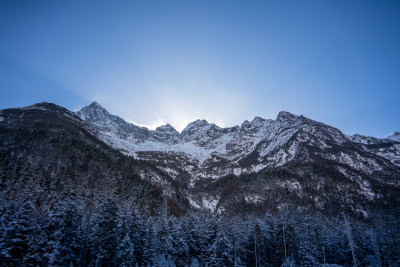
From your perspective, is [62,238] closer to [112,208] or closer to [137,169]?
[112,208]

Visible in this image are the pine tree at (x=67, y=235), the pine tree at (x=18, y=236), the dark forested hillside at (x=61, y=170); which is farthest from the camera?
the dark forested hillside at (x=61, y=170)

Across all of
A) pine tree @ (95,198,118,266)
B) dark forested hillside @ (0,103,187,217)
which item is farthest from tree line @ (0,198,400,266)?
dark forested hillside @ (0,103,187,217)

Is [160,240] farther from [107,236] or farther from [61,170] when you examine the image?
[61,170]

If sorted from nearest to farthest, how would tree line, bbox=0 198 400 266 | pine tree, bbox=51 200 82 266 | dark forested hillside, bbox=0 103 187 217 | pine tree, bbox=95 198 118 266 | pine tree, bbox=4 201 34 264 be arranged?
pine tree, bbox=4 201 34 264
pine tree, bbox=51 200 82 266
tree line, bbox=0 198 400 266
pine tree, bbox=95 198 118 266
dark forested hillside, bbox=0 103 187 217

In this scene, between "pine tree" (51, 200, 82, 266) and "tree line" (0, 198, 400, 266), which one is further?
"tree line" (0, 198, 400, 266)

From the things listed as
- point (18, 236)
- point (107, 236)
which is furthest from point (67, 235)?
point (18, 236)

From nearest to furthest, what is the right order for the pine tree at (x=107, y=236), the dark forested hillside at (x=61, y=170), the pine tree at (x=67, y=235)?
the pine tree at (x=67, y=235) < the pine tree at (x=107, y=236) < the dark forested hillside at (x=61, y=170)

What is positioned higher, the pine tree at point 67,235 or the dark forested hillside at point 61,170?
the dark forested hillside at point 61,170

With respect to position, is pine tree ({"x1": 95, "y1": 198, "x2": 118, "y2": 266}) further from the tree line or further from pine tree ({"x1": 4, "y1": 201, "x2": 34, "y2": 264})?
pine tree ({"x1": 4, "y1": 201, "x2": 34, "y2": 264})

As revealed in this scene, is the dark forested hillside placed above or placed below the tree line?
above

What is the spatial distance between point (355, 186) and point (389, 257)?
13991 cm

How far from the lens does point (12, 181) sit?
9156 cm

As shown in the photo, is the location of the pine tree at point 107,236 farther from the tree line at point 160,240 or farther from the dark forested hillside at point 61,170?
the dark forested hillside at point 61,170

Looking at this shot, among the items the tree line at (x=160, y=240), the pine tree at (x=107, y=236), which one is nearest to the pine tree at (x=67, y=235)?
the tree line at (x=160, y=240)
